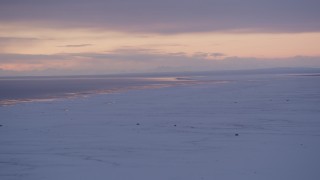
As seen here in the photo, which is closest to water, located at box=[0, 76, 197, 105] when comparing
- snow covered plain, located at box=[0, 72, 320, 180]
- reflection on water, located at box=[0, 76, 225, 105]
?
reflection on water, located at box=[0, 76, 225, 105]

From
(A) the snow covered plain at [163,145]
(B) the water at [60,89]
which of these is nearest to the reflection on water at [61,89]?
(B) the water at [60,89]

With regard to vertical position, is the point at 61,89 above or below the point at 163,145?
above

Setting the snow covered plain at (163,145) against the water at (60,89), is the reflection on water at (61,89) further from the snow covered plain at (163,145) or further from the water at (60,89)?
the snow covered plain at (163,145)

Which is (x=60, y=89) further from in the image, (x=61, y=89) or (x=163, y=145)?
(x=163, y=145)

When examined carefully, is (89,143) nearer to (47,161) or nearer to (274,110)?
(47,161)

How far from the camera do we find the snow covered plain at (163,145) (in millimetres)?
8430

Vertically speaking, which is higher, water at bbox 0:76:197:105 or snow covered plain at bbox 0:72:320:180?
water at bbox 0:76:197:105

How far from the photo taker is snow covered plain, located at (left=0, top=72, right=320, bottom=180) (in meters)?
8.43

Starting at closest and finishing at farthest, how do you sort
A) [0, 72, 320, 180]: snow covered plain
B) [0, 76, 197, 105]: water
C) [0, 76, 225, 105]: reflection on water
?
1. [0, 72, 320, 180]: snow covered plain
2. [0, 76, 225, 105]: reflection on water
3. [0, 76, 197, 105]: water

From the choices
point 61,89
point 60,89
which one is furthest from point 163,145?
point 60,89

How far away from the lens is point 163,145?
11.1m

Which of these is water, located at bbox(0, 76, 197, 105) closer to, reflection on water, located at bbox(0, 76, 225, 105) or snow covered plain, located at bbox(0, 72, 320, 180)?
reflection on water, located at bbox(0, 76, 225, 105)

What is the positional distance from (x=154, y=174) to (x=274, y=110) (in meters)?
11.5

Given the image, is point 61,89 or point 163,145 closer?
point 163,145
